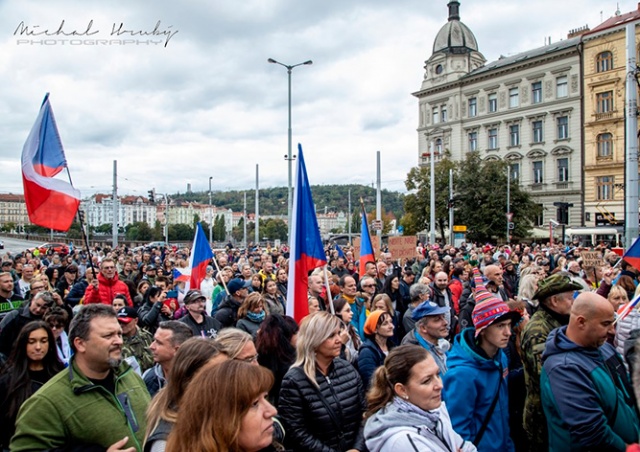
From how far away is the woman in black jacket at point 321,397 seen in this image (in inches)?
133

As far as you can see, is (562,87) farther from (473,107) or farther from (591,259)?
(591,259)

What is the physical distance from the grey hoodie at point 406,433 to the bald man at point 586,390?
2.10ft

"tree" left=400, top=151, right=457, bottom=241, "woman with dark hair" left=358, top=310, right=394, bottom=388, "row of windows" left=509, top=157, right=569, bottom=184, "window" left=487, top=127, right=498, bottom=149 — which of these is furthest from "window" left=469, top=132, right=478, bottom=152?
"woman with dark hair" left=358, top=310, right=394, bottom=388

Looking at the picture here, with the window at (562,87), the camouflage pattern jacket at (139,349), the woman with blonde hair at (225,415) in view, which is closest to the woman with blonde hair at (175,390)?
the woman with blonde hair at (225,415)

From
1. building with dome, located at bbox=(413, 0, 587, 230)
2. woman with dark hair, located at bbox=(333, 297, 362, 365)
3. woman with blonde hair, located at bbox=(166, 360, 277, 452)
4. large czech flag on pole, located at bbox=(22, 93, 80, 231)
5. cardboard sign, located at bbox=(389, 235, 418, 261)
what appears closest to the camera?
woman with blonde hair, located at bbox=(166, 360, 277, 452)

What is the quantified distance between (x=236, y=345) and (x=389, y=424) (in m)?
1.07

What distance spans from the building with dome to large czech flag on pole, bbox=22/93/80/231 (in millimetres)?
42414

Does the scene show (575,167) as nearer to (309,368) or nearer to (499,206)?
(499,206)

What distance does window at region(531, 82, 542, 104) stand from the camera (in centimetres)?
4925

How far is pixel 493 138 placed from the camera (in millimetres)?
53312

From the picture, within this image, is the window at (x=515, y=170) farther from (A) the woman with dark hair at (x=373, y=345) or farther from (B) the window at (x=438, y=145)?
(A) the woman with dark hair at (x=373, y=345)

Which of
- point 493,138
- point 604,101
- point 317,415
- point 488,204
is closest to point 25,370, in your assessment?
point 317,415

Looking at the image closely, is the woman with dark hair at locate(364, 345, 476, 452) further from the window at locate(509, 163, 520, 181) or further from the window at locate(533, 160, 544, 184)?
the window at locate(509, 163, 520, 181)

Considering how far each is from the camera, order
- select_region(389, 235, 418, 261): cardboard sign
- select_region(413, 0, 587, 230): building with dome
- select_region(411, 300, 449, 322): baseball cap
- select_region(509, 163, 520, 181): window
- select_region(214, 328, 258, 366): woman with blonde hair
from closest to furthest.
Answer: select_region(214, 328, 258, 366): woman with blonde hair
select_region(411, 300, 449, 322): baseball cap
select_region(389, 235, 418, 261): cardboard sign
select_region(413, 0, 587, 230): building with dome
select_region(509, 163, 520, 181): window
